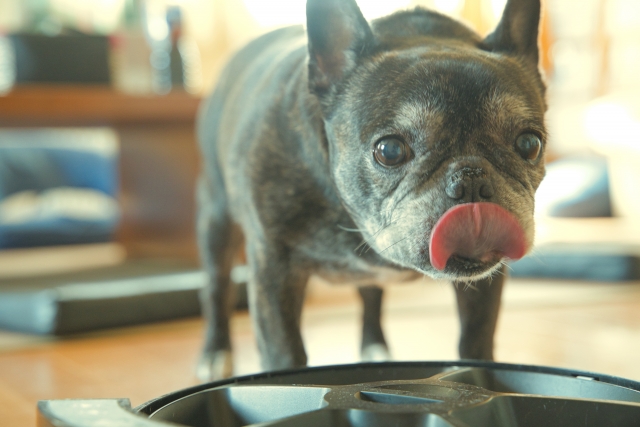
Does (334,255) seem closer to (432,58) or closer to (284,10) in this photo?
(432,58)

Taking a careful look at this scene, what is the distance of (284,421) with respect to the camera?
2.00 feet

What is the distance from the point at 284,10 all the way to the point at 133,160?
2.48 m

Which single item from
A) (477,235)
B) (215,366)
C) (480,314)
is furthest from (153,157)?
(477,235)

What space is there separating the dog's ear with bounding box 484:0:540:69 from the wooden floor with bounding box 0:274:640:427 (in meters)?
0.64

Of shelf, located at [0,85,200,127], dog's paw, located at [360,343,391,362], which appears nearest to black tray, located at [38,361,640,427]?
dog's paw, located at [360,343,391,362]

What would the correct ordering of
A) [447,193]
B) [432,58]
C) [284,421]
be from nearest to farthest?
[284,421], [447,193], [432,58]

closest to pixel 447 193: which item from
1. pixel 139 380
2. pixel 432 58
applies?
pixel 432 58

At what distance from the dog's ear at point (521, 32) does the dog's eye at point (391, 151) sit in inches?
11.7

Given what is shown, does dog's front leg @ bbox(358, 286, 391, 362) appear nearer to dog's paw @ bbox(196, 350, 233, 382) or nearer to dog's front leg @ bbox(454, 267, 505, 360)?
dog's paw @ bbox(196, 350, 233, 382)

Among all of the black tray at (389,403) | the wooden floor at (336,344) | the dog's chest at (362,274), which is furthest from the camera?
the wooden floor at (336,344)

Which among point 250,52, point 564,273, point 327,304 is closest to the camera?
point 250,52

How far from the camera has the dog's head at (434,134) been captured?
92 cm

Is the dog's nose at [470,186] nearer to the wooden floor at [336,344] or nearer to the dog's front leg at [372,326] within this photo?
the wooden floor at [336,344]

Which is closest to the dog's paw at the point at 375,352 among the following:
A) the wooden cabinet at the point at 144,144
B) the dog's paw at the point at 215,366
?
the dog's paw at the point at 215,366
